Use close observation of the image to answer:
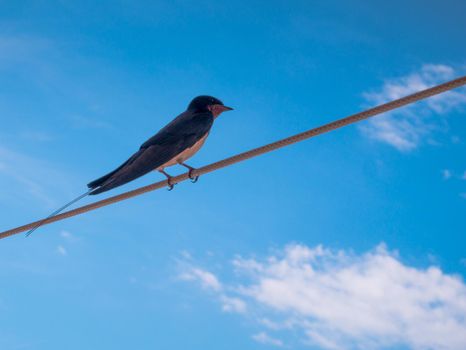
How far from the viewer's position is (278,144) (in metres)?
5.02

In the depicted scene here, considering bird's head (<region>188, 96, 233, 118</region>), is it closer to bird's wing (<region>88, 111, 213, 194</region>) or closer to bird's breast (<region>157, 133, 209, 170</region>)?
bird's wing (<region>88, 111, 213, 194</region>)

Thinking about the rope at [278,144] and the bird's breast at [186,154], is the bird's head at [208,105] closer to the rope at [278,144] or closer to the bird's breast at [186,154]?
the bird's breast at [186,154]

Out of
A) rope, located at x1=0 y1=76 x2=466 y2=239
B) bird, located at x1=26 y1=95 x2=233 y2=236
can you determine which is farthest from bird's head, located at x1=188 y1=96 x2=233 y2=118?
rope, located at x1=0 y1=76 x2=466 y2=239

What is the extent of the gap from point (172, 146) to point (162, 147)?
134 mm

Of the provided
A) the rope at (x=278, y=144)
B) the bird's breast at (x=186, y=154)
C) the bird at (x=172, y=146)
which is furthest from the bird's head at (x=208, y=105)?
the rope at (x=278, y=144)

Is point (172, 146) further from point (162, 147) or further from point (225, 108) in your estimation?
point (225, 108)

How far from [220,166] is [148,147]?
1.91 metres

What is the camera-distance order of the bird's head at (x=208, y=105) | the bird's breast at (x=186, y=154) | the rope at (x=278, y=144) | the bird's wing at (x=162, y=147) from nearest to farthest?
the rope at (x=278, y=144) → the bird's wing at (x=162, y=147) → the bird's breast at (x=186, y=154) → the bird's head at (x=208, y=105)

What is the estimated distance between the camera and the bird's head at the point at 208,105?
27.2 feet

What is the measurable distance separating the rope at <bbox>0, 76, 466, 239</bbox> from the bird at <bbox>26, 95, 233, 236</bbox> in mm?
215

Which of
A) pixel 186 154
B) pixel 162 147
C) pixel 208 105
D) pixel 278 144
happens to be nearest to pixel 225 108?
pixel 208 105

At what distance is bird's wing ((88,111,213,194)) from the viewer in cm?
625

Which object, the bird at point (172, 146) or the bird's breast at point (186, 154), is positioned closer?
the bird at point (172, 146)

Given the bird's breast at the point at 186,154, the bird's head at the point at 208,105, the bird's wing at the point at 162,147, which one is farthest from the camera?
the bird's head at the point at 208,105
